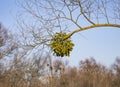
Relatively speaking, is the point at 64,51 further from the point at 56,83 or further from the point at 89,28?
the point at 56,83

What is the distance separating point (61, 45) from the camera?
32.5ft

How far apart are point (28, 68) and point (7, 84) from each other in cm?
1830

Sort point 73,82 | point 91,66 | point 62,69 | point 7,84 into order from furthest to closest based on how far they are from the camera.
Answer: point 91,66
point 62,69
point 73,82
point 7,84

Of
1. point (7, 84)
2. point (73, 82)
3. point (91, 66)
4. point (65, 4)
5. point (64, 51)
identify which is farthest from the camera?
point (91, 66)

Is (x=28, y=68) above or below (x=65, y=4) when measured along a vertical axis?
below

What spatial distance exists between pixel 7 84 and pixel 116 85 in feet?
64.8

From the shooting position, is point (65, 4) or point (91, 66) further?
point (91, 66)

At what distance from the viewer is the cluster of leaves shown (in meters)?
9.87

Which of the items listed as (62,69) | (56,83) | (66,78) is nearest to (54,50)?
(56,83)

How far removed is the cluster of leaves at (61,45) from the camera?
9867 millimetres

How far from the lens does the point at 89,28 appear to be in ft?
33.3

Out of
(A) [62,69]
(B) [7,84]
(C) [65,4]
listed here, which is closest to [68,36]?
(C) [65,4]

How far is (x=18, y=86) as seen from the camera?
32.0 meters

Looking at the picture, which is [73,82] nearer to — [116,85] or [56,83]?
[56,83]
